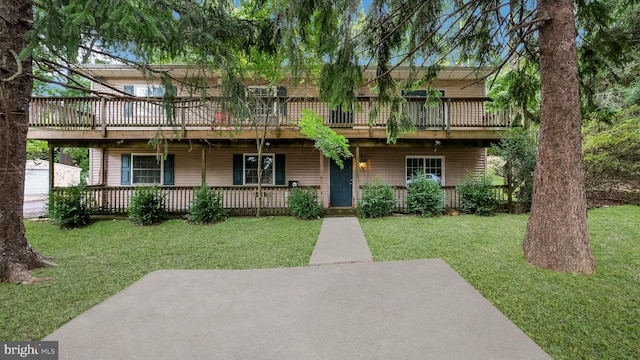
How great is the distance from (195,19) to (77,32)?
2.40m

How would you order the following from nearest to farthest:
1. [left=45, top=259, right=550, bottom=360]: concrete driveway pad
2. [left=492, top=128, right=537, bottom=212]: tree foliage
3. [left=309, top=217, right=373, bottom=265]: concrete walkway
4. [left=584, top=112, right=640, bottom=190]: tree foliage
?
[left=45, top=259, right=550, bottom=360]: concrete driveway pad
[left=309, top=217, right=373, bottom=265]: concrete walkway
[left=492, top=128, right=537, bottom=212]: tree foliage
[left=584, top=112, right=640, bottom=190]: tree foliage

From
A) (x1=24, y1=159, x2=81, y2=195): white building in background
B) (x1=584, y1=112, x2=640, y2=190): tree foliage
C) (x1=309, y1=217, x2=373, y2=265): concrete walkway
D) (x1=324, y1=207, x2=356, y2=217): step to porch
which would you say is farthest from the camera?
(x1=24, y1=159, x2=81, y2=195): white building in background

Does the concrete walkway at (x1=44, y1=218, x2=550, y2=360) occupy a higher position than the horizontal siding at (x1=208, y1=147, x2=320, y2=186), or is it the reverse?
the horizontal siding at (x1=208, y1=147, x2=320, y2=186)

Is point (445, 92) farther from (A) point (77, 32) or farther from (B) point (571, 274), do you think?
(A) point (77, 32)

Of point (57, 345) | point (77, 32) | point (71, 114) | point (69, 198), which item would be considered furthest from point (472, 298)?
point (71, 114)

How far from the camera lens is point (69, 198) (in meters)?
8.45

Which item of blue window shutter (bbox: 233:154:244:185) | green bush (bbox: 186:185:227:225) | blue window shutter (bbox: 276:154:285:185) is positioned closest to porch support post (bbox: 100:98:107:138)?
green bush (bbox: 186:185:227:225)

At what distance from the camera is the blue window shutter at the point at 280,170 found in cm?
1105

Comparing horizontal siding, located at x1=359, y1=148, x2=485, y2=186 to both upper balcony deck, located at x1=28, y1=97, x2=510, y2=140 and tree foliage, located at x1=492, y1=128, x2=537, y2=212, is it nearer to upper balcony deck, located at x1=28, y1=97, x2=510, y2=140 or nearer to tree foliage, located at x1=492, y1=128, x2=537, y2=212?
upper balcony deck, located at x1=28, y1=97, x2=510, y2=140

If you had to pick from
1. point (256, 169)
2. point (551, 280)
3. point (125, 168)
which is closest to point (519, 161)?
point (551, 280)

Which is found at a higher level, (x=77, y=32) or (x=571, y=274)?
(x=77, y=32)

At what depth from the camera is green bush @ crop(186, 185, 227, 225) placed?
28.1 ft

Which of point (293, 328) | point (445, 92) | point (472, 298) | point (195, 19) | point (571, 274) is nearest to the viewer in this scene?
point (293, 328)

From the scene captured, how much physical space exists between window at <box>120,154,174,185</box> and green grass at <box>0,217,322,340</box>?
2340 millimetres
